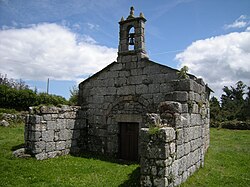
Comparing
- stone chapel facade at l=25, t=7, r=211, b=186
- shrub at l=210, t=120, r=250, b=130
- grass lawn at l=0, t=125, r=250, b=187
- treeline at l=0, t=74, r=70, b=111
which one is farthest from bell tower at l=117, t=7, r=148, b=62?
shrub at l=210, t=120, r=250, b=130

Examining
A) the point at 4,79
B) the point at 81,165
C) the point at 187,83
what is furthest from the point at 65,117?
the point at 4,79

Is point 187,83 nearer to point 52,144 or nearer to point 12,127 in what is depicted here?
point 52,144

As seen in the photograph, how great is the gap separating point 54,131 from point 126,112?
132 inches

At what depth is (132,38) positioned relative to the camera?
38.0 feet

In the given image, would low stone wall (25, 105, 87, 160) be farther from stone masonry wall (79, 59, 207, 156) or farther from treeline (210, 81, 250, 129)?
treeline (210, 81, 250, 129)

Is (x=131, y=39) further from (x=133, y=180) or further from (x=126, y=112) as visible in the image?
(x=133, y=180)

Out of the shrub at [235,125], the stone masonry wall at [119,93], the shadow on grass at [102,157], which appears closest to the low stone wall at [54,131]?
the shadow on grass at [102,157]

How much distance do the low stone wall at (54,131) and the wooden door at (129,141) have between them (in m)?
2.23

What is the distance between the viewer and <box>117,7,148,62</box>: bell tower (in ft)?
36.6

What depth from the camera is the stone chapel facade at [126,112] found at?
755cm

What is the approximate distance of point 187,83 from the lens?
7.49m

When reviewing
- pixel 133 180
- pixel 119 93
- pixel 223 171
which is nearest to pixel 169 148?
pixel 133 180

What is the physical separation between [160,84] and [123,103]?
6.82 ft

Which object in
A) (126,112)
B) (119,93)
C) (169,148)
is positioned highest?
(119,93)
